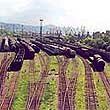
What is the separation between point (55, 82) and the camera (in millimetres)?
38219

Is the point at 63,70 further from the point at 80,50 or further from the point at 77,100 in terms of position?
the point at 80,50

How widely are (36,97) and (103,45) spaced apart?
47.9 meters

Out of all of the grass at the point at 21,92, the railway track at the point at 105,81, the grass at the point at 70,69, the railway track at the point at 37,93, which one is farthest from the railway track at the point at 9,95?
the railway track at the point at 105,81

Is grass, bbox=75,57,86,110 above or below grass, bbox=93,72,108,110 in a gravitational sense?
above

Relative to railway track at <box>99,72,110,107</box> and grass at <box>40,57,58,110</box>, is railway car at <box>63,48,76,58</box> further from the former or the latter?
grass at <box>40,57,58,110</box>

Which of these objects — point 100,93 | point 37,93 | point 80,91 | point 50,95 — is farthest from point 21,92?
point 100,93

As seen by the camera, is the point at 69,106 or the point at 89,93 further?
the point at 89,93

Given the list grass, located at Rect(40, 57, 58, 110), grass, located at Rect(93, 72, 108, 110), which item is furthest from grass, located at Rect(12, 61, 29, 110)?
grass, located at Rect(93, 72, 108, 110)

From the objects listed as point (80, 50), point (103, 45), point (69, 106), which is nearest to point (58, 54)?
point (80, 50)

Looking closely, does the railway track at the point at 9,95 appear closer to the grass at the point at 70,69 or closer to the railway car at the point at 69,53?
the grass at the point at 70,69

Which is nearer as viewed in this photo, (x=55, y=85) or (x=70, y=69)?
(x=55, y=85)

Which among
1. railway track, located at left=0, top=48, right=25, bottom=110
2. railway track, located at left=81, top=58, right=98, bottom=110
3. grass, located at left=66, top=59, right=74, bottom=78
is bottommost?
grass, located at left=66, top=59, right=74, bottom=78

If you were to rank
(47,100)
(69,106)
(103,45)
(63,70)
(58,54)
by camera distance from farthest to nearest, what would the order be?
(103,45) < (58,54) < (63,70) < (47,100) < (69,106)

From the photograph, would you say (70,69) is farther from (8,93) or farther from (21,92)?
(8,93)
